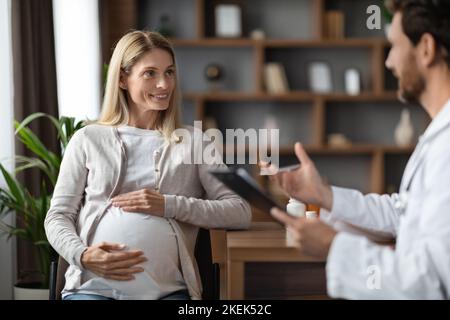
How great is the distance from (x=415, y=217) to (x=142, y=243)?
875mm

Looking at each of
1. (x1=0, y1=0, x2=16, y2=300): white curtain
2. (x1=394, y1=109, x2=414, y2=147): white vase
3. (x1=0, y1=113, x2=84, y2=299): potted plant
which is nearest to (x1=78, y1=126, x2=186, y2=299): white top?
(x1=0, y1=113, x2=84, y2=299): potted plant

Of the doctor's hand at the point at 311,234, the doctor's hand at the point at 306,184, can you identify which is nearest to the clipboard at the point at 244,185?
the doctor's hand at the point at 311,234

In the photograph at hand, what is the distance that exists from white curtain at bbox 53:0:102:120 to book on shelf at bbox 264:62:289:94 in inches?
56.1

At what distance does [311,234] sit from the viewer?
1.35 m

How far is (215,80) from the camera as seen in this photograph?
581cm

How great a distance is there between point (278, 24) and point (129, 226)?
13.5 ft

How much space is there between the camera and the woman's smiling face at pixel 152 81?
86.0 inches

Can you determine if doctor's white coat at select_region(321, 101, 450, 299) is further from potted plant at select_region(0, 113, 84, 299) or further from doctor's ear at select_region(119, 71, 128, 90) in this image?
potted plant at select_region(0, 113, 84, 299)

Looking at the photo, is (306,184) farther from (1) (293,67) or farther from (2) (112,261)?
(1) (293,67)

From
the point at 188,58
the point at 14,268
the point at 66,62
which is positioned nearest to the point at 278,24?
the point at 188,58

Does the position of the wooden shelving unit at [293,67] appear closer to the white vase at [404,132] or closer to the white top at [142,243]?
the white vase at [404,132]

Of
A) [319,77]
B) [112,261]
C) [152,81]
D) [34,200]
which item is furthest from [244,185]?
[319,77]

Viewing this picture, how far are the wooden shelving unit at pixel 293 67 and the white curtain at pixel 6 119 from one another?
2065 millimetres

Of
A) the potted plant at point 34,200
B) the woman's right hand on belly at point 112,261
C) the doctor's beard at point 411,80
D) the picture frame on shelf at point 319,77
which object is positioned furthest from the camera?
the picture frame on shelf at point 319,77
